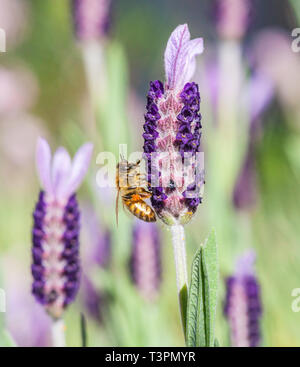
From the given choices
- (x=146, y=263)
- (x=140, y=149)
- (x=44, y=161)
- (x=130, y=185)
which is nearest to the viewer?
(x=44, y=161)

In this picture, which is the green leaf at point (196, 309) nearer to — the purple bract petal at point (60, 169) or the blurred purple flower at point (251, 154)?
the purple bract petal at point (60, 169)

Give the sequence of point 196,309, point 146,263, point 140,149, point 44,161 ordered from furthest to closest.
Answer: point 140,149 → point 146,263 → point 44,161 → point 196,309

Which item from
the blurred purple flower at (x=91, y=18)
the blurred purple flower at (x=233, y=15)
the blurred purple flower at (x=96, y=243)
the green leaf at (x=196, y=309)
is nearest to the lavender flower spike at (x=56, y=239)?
the green leaf at (x=196, y=309)

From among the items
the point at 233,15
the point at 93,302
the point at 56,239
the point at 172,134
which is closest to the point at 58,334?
the point at 56,239

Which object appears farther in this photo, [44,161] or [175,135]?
[44,161]

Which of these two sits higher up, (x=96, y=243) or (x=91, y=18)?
(x=91, y=18)

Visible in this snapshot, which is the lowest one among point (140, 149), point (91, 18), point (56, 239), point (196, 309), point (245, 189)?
point (196, 309)

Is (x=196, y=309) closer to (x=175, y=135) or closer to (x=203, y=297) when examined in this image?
(x=203, y=297)
